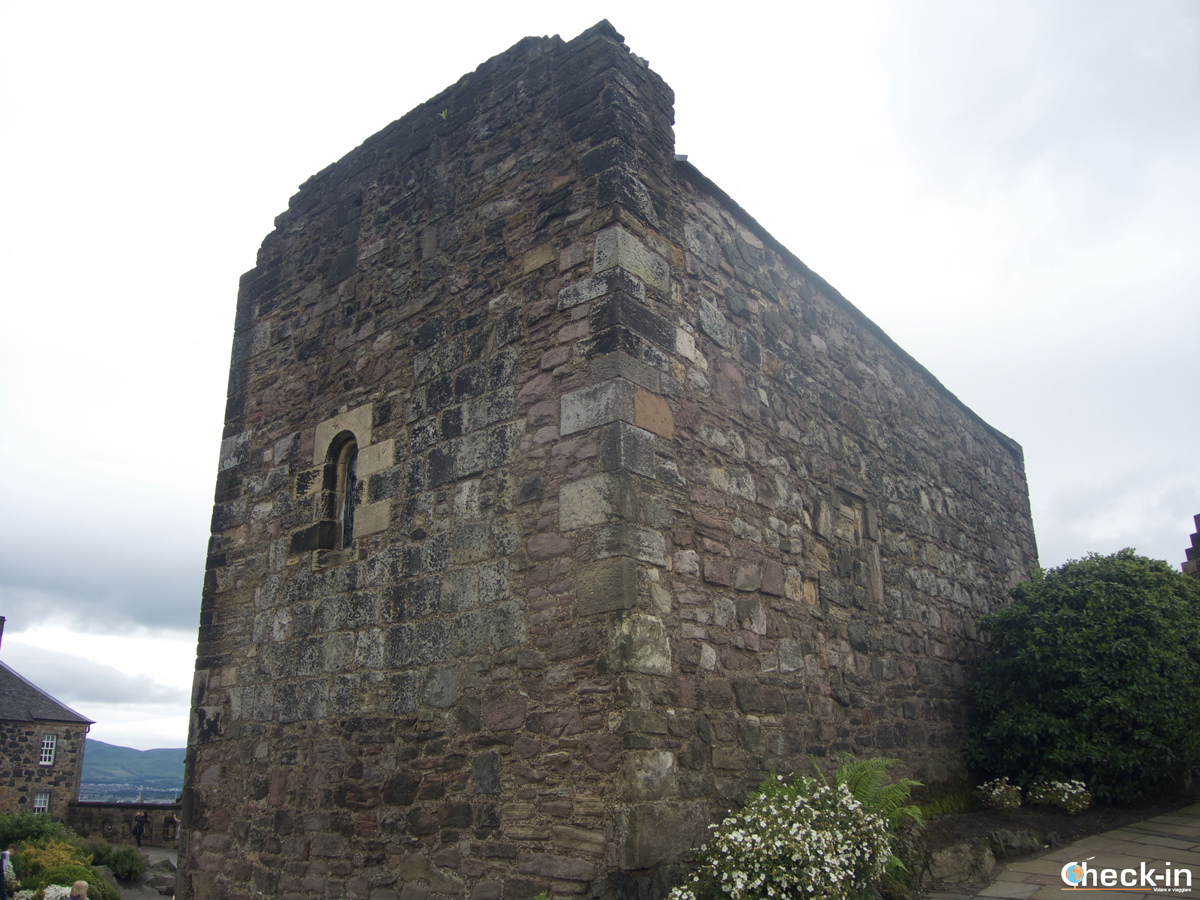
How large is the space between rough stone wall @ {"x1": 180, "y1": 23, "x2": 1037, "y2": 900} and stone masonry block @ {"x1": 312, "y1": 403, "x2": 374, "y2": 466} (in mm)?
33

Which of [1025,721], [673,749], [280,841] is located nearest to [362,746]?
[280,841]

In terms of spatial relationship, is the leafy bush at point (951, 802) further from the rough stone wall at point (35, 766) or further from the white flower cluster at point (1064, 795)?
the rough stone wall at point (35, 766)

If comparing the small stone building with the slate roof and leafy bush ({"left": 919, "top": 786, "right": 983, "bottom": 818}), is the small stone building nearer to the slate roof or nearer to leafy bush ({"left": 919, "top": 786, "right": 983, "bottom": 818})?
the slate roof

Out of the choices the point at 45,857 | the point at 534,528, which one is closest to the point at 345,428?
the point at 534,528

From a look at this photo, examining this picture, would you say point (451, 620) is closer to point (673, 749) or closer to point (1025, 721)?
point (673, 749)

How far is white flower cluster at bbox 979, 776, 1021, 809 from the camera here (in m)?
7.79

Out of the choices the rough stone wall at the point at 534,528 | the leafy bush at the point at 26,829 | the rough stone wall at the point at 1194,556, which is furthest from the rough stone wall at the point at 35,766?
the rough stone wall at the point at 1194,556

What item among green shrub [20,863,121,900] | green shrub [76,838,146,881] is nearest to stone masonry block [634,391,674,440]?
green shrub [20,863,121,900]

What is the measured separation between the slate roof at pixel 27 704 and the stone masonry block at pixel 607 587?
92.3ft

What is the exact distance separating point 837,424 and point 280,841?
18.4 feet

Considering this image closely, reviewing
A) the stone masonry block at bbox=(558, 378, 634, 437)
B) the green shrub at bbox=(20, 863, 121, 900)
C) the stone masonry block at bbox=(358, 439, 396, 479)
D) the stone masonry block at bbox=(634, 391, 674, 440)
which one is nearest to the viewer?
the stone masonry block at bbox=(558, 378, 634, 437)

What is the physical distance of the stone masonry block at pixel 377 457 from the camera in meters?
6.49

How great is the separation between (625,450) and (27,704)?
29579 millimetres

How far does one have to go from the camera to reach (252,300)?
28.1 feet
